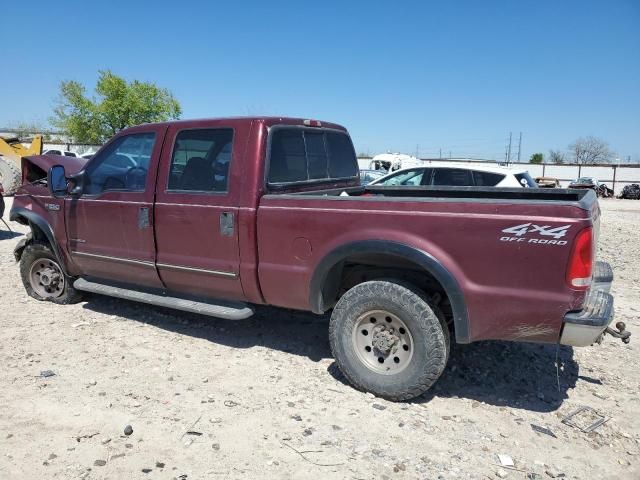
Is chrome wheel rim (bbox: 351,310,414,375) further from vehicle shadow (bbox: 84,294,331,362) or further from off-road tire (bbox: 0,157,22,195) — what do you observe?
off-road tire (bbox: 0,157,22,195)

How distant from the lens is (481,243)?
3234 mm

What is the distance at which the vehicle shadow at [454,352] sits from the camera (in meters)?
3.90

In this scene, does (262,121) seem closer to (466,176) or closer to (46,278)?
(46,278)

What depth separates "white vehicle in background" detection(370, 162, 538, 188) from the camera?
31.7ft

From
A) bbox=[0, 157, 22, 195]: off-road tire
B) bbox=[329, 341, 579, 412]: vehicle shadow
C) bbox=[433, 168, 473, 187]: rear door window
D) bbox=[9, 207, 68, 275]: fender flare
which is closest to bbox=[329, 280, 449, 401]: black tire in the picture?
bbox=[329, 341, 579, 412]: vehicle shadow

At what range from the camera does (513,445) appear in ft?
10.5

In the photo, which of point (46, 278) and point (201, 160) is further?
point (46, 278)

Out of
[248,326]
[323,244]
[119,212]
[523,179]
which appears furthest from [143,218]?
[523,179]

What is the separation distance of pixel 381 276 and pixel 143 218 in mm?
2232

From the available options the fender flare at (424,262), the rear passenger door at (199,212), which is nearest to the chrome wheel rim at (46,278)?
the rear passenger door at (199,212)

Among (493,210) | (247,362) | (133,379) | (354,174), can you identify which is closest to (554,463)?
(493,210)

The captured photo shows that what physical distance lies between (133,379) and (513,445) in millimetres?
2783

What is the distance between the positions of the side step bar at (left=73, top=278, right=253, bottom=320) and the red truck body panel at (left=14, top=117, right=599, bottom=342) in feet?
0.31

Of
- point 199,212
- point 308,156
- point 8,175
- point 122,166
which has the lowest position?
point 8,175
